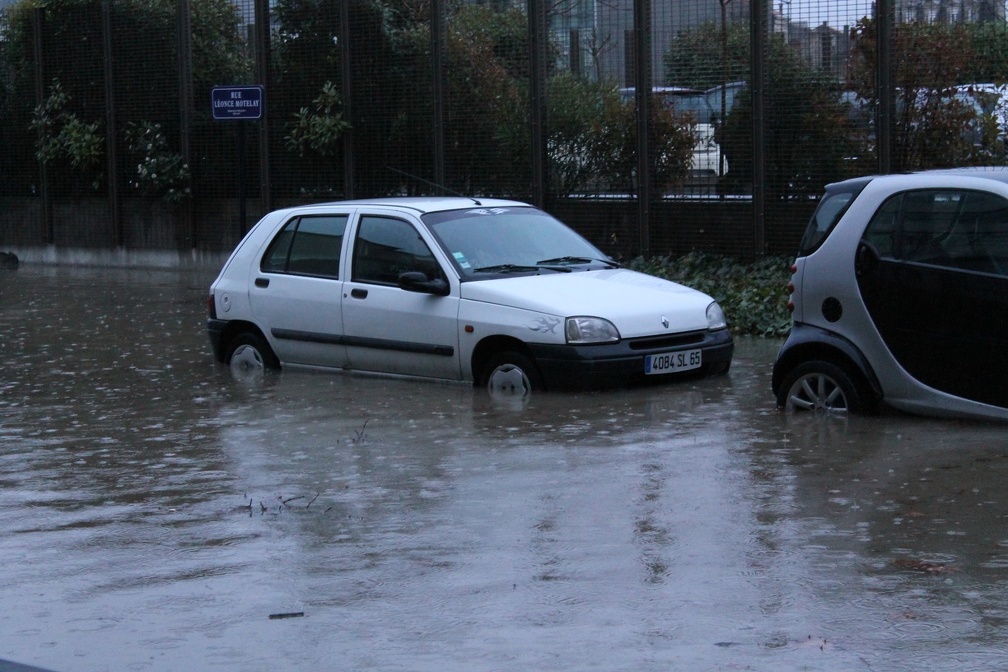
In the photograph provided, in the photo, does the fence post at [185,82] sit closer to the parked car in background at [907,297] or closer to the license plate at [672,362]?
the license plate at [672,362]

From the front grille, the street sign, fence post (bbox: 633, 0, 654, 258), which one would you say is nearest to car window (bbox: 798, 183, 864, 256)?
the front grille

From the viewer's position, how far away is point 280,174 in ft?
70.4

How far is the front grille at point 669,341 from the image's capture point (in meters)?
10.5

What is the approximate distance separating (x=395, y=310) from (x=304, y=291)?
1031 millimetres

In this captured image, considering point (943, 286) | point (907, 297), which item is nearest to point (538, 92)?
point (907, 297)

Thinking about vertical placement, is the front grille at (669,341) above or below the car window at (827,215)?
below

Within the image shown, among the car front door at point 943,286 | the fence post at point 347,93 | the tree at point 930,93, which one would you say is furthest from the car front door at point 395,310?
the fence post at point 347,93

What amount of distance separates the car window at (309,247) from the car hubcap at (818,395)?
3.97 m

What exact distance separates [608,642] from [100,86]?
66.3 feet

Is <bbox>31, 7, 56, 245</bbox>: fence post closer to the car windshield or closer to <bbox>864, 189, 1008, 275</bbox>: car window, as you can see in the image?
the car windshield

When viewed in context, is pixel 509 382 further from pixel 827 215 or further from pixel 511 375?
pixel 827 215

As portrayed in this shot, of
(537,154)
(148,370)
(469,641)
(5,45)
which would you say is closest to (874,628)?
(469,641)

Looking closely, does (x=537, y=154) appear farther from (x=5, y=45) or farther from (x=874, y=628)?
(x=874, y=628)

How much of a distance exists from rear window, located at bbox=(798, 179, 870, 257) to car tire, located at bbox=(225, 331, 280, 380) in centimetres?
493
